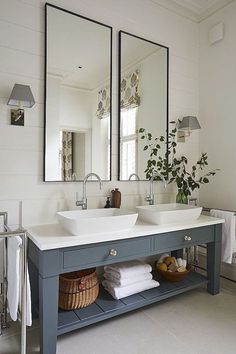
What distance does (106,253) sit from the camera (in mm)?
1660

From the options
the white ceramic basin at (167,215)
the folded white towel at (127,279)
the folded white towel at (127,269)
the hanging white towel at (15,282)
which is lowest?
the folded white towel at (127,279)

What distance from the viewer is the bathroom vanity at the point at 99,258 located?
4.83 ft

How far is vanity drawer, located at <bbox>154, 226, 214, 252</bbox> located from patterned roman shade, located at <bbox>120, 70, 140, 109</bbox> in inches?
47.9

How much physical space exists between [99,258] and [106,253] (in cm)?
6

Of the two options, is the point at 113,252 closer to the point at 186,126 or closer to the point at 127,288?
the point at 127,288

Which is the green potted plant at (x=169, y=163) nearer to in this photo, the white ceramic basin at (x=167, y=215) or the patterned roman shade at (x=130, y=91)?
the patterned roman shade at (x=130, y=91)

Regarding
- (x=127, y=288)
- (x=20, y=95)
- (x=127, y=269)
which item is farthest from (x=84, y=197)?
(x=20, y=95)

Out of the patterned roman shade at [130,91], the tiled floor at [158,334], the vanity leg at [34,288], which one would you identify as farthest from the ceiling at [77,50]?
the tiled floor at [158,334]

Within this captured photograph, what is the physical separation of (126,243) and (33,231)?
24.9 inches

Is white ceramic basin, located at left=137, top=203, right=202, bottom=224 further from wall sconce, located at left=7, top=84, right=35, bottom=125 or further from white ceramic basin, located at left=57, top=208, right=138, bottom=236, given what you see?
wall sconce, located at left=7, top=84, right=35, bottom=125

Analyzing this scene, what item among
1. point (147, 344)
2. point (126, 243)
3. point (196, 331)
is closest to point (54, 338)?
point (147, 344)

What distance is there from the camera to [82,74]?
215 cm

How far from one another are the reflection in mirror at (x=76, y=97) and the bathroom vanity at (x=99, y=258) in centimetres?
56

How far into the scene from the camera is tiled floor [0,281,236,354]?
5.21ft
